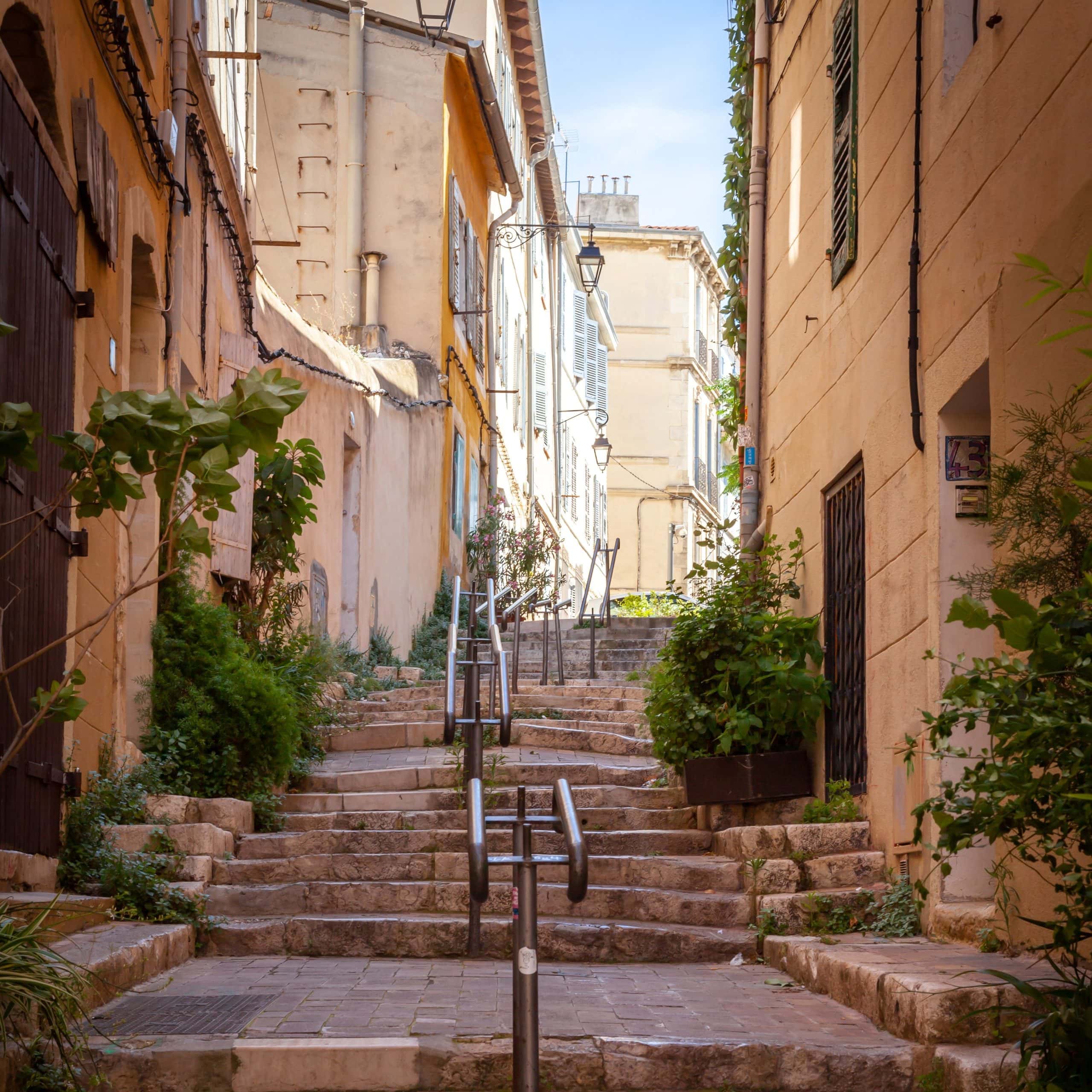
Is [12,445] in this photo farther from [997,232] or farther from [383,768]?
[383,768]

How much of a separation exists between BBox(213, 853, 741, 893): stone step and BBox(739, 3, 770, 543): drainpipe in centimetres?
305

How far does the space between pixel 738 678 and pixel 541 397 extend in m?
19.1

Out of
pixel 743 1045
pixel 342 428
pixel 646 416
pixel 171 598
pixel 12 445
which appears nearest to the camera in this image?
pixel 12 445

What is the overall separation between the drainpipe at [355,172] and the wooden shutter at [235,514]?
5.36 m

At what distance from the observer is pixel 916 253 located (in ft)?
20.6

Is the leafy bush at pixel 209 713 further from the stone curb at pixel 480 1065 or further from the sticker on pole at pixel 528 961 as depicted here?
the sticker on pole at pixel 528 961

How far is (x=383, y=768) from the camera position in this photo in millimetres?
8852

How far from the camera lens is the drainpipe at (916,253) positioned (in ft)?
20.4

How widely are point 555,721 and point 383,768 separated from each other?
1.99 metres

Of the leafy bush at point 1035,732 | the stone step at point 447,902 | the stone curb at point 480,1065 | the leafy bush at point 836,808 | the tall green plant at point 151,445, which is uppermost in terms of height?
the tall green plant at point 151,445

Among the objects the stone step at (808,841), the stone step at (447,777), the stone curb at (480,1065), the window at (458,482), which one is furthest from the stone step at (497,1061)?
the window at (458,482)

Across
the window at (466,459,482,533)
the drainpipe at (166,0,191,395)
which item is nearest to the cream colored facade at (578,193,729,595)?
the window at (466,459,482,533)

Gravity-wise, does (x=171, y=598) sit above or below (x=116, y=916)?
above

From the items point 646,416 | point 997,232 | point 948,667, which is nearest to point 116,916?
point 948,667
